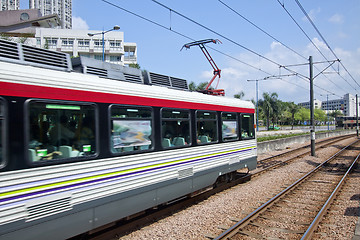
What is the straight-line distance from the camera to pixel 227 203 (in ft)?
25.8

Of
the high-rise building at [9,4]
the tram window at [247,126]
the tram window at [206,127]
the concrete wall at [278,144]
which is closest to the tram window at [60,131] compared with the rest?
the tram window at [206,127]

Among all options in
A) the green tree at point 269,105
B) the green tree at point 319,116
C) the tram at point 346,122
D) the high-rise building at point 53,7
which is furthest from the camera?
the high-rise building at point 53,7

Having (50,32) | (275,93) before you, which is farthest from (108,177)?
(50,32)

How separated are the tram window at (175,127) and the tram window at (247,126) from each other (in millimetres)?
3450

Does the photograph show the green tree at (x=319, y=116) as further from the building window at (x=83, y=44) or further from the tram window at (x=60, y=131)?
the tram window at (x=60, y=131)

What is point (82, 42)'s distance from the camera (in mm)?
59875

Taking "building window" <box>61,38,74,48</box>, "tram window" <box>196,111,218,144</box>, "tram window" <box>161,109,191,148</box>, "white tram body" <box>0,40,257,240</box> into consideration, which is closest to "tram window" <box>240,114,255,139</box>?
"tram window" <box>196,111,218,144</box>

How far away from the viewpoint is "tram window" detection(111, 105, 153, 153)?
5426 millimetres

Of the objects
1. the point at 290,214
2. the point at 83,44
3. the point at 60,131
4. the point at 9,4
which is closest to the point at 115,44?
the point at 83,44

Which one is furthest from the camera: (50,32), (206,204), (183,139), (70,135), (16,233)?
(50,32)

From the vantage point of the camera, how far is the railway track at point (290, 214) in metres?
5.78

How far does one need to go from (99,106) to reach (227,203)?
4632mm

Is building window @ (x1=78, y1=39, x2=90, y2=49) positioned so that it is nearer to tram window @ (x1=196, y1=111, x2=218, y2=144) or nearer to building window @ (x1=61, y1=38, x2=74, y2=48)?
building window @ (x1=61, y1=38, x2=74, y2=48)

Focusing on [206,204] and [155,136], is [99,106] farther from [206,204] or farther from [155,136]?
[206,204]
